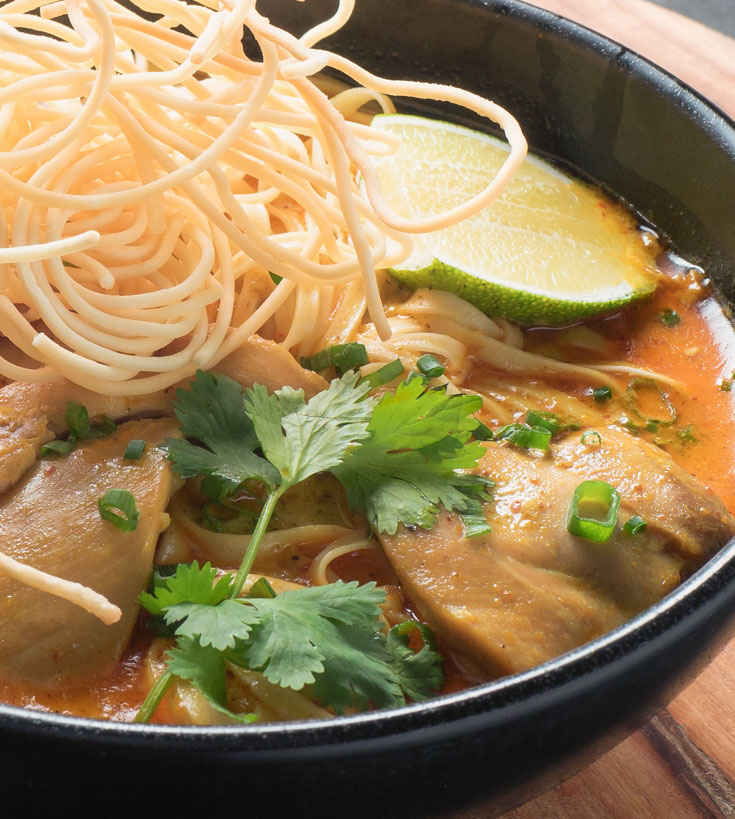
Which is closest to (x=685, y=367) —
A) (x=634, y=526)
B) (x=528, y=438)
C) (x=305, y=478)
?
(x=528, y=438)

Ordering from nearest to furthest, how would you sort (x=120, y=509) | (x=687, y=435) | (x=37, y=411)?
(x=120, y=509), (x=37, y=411), (x=687, y=435)

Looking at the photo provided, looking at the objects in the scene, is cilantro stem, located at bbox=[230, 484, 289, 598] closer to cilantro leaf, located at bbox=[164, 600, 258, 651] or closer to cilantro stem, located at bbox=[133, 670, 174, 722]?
cilantro leaf, located at bbox=[164, 600, 258, 651]

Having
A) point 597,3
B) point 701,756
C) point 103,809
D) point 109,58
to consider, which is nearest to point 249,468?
point 103,809

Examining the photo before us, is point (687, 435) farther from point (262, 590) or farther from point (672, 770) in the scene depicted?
point (262, 590)

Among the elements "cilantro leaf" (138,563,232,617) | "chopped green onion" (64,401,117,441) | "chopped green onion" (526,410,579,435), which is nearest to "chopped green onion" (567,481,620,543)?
"chopped green onion" (526,410,579,435)

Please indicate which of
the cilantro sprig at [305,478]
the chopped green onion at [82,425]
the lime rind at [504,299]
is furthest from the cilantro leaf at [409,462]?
the lime rind at [504,299]

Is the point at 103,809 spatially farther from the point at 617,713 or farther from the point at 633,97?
the point at 633,97

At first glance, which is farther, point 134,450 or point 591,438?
point 591,438
